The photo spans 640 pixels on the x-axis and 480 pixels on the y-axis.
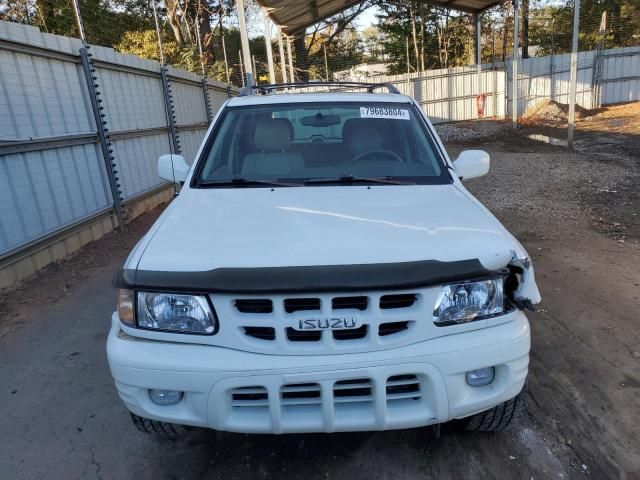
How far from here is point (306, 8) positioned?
15.1m

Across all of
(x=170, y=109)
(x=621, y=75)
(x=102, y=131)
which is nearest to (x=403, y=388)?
(x=102, y=131)

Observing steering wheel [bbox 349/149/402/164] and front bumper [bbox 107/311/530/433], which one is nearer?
front bumper [bbox 107/311/530/433]

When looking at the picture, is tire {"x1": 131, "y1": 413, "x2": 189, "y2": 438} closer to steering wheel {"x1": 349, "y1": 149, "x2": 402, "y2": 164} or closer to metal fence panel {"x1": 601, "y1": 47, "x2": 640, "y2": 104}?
steering wheel {"x1": 349, "y1": 149, "x2": 402, "y2": 164}

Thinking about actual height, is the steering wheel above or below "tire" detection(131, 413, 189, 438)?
above

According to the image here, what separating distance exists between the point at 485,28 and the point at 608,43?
7.08 metres

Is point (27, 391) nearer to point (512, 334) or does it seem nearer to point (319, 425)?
point (319, 425)

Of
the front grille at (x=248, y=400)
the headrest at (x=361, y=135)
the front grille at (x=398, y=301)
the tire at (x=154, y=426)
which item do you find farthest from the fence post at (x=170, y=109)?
the front grille at (x=398, y=301)

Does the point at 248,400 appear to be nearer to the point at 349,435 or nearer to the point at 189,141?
the point at 349,435

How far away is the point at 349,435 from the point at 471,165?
1.91 meters

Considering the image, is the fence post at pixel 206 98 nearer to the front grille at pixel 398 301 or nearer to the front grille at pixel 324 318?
the front grille at pixel 324 318

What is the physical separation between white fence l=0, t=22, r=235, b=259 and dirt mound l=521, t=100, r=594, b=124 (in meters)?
16.0

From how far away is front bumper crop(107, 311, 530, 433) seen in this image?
6.14 feet

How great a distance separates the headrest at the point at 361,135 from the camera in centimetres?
330

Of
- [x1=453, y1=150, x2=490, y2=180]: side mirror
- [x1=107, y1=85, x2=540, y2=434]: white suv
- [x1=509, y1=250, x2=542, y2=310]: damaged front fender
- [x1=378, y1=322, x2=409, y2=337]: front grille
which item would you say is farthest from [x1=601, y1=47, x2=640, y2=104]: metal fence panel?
[x1=378, y1=322, x2=409, y2=337]: front grille
